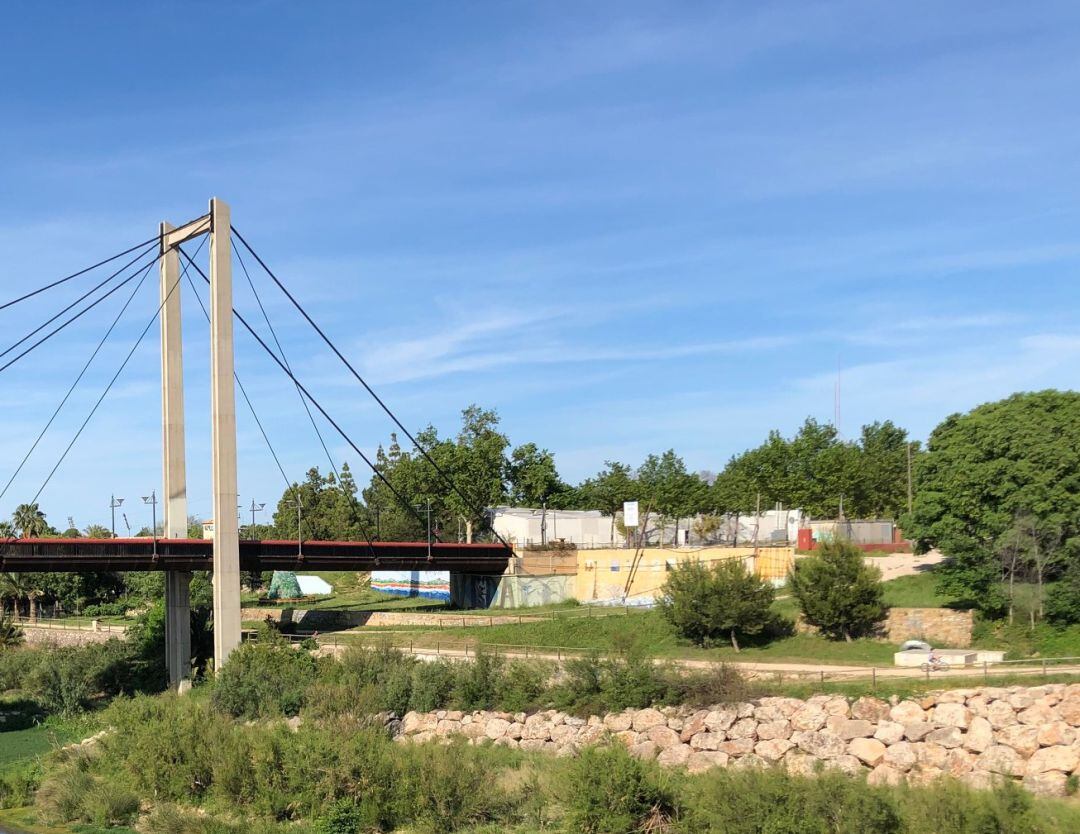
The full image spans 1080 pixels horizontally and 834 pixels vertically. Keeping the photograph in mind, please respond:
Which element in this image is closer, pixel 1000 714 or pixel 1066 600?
pixel 1000 714

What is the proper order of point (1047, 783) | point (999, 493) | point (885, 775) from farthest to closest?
point (999, 493) → point (885, 775) → point (1047, 783)

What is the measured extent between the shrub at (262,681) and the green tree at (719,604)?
17234mm

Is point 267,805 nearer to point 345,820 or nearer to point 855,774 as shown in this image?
point 345,820

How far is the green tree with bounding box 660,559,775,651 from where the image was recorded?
48.4 m

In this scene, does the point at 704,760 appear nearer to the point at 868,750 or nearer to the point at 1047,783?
the point at 868,750

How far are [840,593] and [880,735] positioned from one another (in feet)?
45.5

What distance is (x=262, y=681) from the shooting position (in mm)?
49875

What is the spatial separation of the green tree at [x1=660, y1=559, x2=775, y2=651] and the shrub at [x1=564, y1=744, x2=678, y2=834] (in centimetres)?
1747

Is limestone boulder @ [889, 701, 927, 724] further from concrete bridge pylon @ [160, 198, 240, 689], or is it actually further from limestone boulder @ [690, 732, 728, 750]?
concrete bridge pylon @ [160, 198, 240, 689]

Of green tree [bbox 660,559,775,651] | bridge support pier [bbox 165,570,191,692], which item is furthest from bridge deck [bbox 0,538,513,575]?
green tree [bbox 660,559,775,651]

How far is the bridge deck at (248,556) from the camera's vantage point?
56750 mm

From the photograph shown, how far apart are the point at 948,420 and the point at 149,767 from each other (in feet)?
135

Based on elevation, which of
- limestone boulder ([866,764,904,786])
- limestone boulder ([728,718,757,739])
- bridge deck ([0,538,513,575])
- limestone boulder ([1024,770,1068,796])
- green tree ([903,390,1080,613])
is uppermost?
green tree ([903,390,1080,613])

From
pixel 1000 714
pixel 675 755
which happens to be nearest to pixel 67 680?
pixel 675 755
